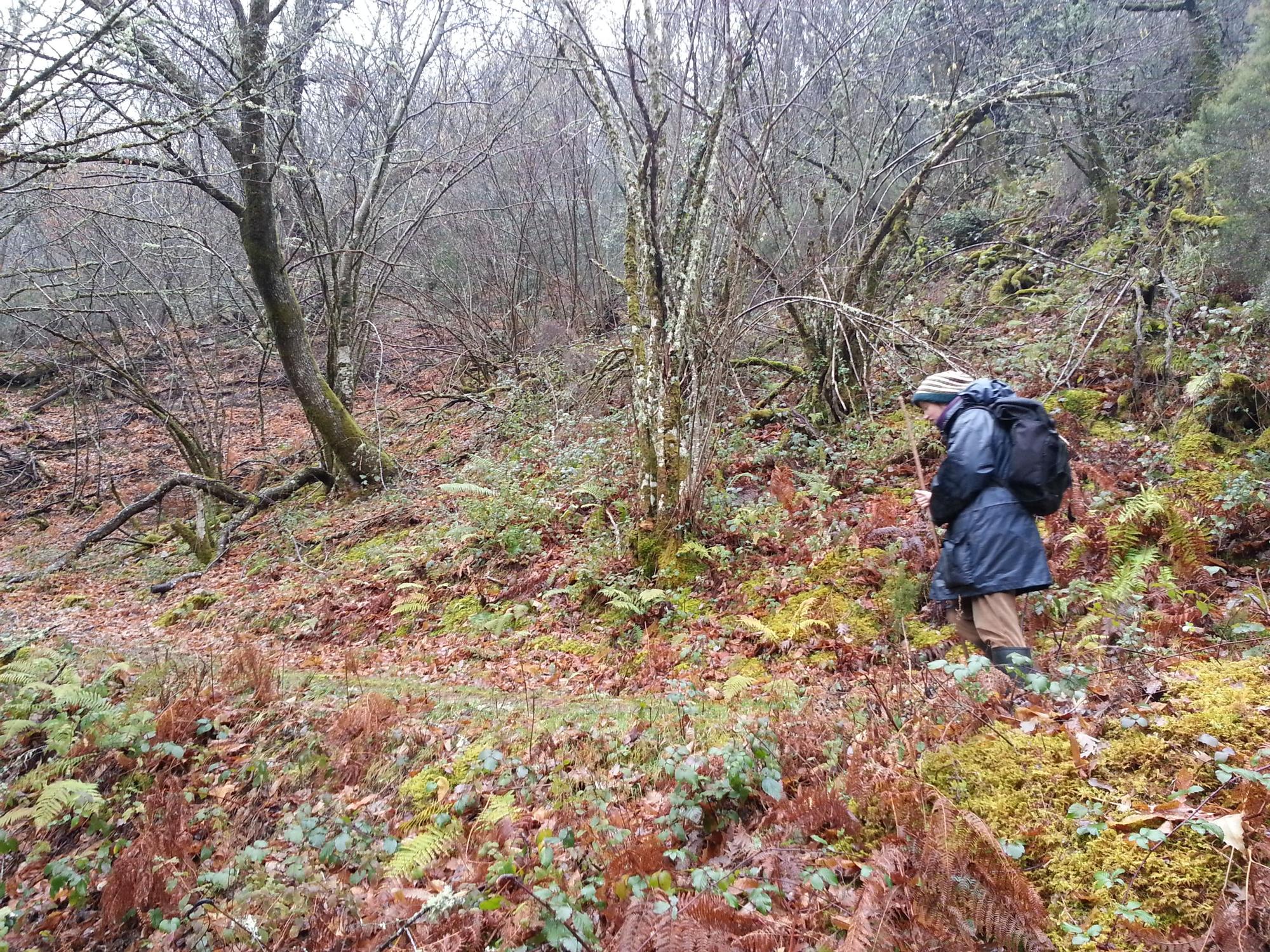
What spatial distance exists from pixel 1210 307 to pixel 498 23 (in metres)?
9.63

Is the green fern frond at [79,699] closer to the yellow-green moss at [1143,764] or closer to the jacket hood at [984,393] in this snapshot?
the yellow-green moss at [1143,764]

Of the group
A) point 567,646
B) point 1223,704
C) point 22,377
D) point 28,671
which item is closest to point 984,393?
point 1223,704

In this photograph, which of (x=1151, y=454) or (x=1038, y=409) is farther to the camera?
(x=1151, y=454)

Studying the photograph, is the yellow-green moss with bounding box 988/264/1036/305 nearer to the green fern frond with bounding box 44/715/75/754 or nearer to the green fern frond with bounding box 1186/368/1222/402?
the green fern frond with bounding box 1186/368/1222/402

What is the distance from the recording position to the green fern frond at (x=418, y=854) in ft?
9.07

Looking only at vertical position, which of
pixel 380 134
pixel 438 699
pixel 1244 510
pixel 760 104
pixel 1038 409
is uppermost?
pixel 380 134

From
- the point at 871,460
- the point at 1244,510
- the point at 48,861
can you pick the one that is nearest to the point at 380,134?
the point at 871,460

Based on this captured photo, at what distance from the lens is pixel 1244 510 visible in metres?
4.68

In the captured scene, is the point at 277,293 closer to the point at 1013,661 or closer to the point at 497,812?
the point at 497,812

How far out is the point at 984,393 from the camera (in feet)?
11.8

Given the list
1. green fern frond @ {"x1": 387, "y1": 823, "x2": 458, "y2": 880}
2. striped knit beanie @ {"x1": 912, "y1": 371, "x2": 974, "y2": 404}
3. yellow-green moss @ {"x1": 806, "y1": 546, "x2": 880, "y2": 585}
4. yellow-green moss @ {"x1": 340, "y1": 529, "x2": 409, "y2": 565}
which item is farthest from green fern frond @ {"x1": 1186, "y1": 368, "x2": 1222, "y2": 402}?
yellow-green moss @ {"x1": 340, "y1": 529, "x2": 409, "y2": 565}

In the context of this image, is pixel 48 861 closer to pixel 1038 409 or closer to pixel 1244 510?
pixel 1038 409

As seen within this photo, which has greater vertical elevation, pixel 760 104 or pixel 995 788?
pixel 760 104

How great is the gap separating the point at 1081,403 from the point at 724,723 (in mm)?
5841
